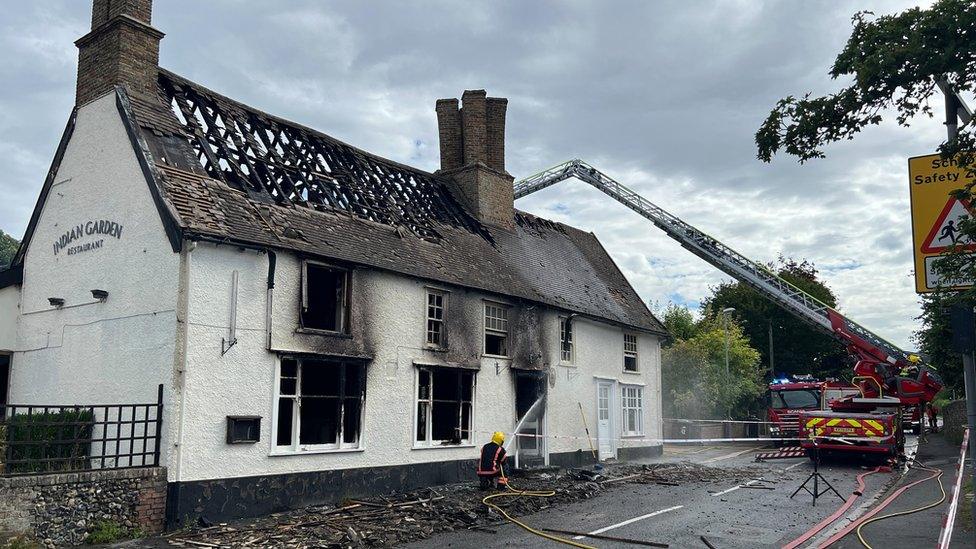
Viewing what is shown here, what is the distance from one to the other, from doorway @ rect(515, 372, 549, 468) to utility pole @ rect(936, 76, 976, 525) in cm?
1295

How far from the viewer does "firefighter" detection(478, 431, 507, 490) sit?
15492 millimetres

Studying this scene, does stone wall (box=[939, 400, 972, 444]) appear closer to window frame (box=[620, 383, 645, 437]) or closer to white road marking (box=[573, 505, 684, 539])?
window frame (box=[620, 383, 645, 437])

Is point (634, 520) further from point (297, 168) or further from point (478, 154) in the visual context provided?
point (478, 154)

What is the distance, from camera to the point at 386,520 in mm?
12586

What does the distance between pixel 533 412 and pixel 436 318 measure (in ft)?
15.3

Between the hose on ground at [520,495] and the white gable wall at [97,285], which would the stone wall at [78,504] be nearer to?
the white gable wall at [97,285]

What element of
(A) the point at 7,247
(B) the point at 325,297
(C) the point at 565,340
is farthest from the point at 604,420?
(A) the point at 7,247

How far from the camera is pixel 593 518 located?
512 inches

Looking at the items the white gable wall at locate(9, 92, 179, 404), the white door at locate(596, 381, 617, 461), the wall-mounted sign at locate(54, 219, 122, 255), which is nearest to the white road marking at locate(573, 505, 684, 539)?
the white gable wall at locate(9, 92, 179, 404)

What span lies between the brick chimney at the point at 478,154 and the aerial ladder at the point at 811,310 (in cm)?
881

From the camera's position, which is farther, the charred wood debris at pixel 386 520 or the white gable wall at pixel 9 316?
the white gable wall at pixel 9 316

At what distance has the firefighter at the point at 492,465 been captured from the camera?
50.8 feet

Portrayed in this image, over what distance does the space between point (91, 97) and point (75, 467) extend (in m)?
7.40

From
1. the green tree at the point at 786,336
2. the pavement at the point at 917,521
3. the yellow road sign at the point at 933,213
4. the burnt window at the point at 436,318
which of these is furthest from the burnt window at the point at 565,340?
the green tree at the point at 786,336
